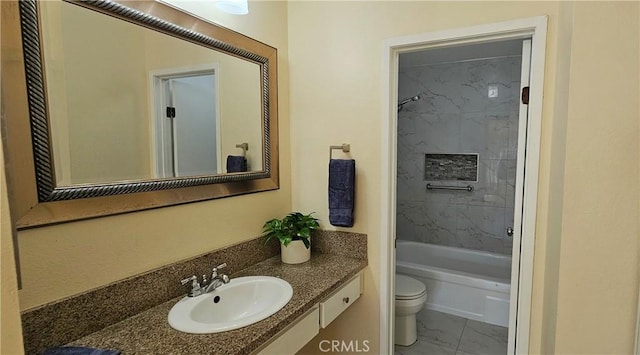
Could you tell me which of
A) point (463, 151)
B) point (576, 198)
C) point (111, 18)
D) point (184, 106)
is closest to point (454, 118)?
point (463, 151)

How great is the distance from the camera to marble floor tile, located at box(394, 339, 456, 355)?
95.4 inches

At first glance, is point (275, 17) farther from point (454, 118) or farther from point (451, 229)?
point (451, 229)

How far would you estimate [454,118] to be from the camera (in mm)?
3436

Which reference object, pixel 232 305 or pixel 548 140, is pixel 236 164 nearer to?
pixel 232 305

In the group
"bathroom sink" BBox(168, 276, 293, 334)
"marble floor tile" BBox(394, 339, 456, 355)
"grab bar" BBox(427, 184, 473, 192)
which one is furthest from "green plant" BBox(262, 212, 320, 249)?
"grab bar" BBox(427, 184, 473, 192)

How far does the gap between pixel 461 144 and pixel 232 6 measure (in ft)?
8.83

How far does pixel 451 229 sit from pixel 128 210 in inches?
125

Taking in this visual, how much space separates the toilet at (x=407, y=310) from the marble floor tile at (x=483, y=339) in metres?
0.36

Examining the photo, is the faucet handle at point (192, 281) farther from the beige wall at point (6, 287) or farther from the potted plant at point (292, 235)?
the beige wall at point (6, 287)

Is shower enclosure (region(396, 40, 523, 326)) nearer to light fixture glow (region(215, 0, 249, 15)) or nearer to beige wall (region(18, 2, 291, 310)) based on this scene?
beige wall (region(18, 2, 291, 310))

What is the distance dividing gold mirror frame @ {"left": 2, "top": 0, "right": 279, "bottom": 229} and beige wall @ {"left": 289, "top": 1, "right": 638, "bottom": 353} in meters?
0.67

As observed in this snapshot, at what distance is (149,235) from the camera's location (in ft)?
4.35

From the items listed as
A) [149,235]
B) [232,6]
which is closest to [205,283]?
[149,235]

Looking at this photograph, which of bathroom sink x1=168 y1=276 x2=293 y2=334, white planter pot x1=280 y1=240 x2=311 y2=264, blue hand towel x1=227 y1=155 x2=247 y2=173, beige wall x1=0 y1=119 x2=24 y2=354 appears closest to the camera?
beige wall x1=0 y1=119 x2=24 y2=354
